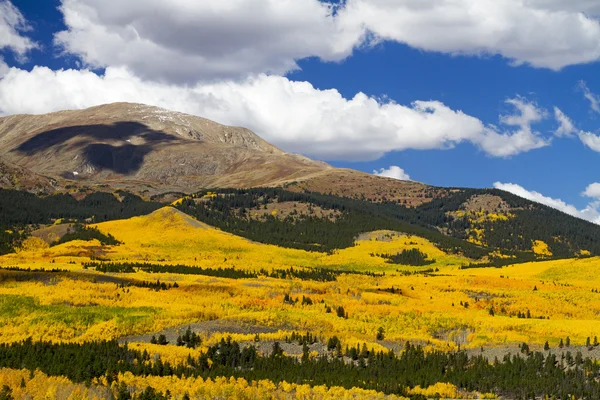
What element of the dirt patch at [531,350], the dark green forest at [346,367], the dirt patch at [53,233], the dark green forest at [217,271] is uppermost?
the dirt patch at [53,233]

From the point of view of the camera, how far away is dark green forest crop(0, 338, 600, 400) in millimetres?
35812

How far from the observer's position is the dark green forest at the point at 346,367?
1410 inches

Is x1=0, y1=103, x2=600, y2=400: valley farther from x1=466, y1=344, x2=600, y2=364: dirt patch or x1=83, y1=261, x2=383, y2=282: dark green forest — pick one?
x1=83, y1=261, x2=383, y2=282: dark green forest

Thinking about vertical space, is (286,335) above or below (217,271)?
below

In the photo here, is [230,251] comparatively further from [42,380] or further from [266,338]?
[42,380]

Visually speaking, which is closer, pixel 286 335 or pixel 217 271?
pixel 286 335

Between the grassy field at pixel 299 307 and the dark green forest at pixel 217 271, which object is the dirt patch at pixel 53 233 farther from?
the dark green forest at pixel 217 271

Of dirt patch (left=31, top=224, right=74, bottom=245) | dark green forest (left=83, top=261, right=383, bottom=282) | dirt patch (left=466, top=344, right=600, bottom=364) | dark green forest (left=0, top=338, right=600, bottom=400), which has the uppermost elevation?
dirt patch (left=31, top=224, right=74, bottom=245)

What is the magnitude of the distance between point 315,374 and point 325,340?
12.1 meters

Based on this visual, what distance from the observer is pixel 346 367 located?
1640 inches

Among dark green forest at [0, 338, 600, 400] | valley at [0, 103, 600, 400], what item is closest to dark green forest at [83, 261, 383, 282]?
valley at [0, 103, 600, 400]

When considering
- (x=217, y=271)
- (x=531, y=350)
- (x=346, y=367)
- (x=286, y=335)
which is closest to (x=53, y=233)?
(x=217, y=271)

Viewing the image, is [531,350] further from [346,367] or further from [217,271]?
[217,271]

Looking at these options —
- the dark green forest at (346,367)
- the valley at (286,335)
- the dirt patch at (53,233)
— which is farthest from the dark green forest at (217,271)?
the dark green forest at (346,367)
